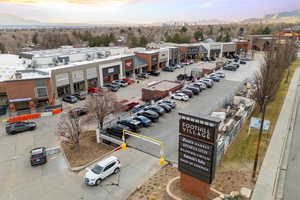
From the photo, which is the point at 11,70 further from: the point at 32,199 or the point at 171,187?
the point at 171,187

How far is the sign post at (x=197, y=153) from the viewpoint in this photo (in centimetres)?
1296

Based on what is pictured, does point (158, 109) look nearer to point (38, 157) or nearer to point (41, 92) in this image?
point (38, 157)

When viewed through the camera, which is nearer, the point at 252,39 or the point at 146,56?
the point at 146,56

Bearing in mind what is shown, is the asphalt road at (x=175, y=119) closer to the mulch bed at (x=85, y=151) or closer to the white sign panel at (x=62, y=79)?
the mulch bed at (x=85, y=151)

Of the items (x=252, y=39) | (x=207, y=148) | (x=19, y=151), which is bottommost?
(x=19, y=151)

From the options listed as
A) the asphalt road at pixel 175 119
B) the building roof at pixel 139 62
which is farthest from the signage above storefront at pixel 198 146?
the building roof at pixel 139 62

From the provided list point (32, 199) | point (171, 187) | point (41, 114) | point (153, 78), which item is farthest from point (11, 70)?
point (171, 187)

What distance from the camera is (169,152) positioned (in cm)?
2061

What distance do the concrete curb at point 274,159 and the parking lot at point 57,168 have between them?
7428 millimetres

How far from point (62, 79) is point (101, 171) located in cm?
2805

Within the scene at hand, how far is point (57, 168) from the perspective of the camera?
751 inches

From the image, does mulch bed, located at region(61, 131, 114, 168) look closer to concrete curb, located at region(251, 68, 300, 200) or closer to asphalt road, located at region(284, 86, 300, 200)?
→ concrete curb, located at region(251, 68, 300, 200)

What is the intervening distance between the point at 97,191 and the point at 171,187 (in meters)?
5.64

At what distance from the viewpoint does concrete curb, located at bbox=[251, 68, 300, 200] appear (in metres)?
14.9
